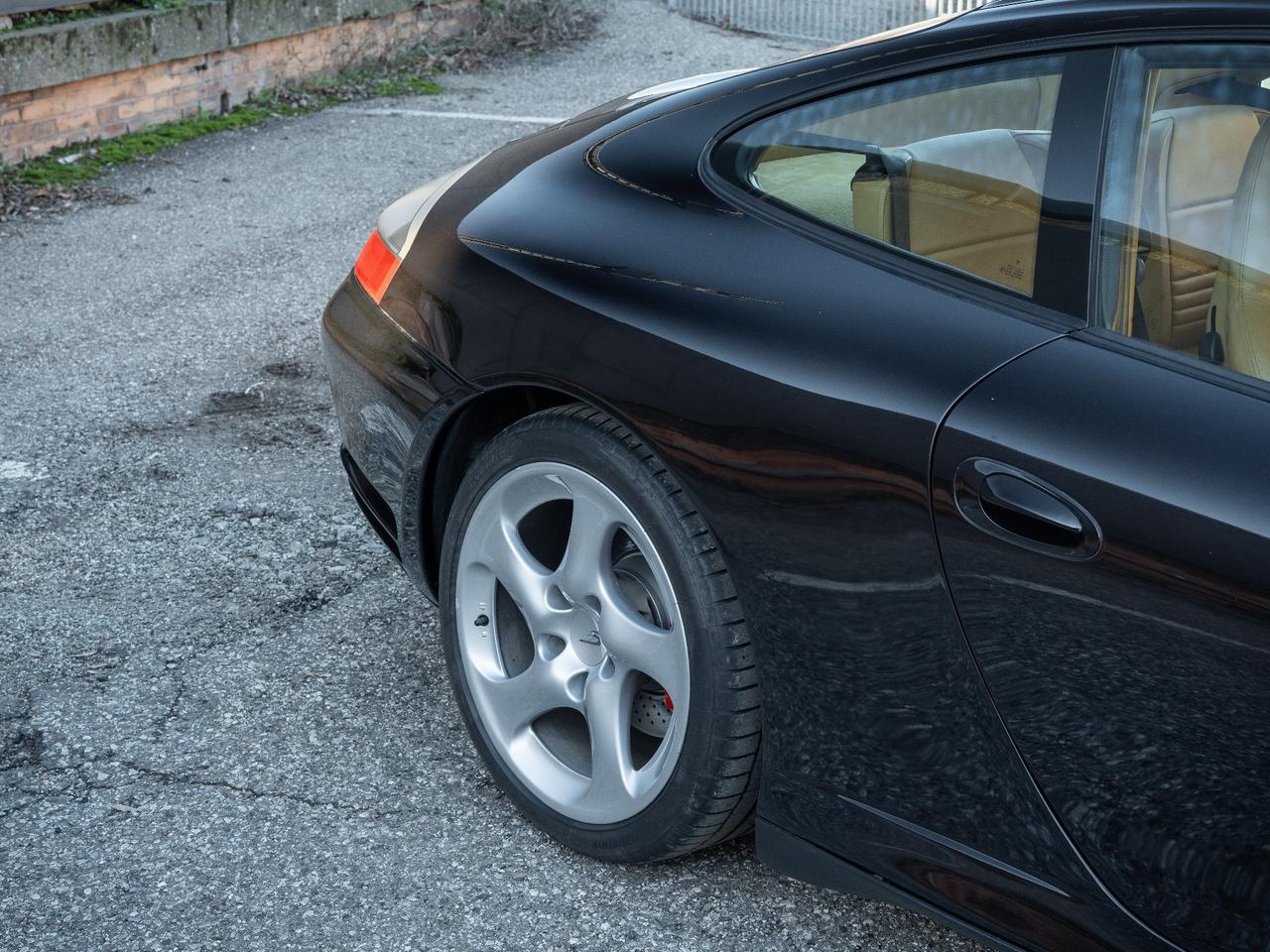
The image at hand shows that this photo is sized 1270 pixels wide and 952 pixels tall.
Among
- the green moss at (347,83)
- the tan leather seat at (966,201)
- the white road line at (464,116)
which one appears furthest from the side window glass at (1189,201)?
the white road line at (464,116)

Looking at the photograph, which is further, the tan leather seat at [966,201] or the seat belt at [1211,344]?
the tan leather seat at [966,201]

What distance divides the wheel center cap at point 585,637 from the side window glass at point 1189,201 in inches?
40.3

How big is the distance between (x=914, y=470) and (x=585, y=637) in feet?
2.62

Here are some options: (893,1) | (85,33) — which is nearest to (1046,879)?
(85,33)

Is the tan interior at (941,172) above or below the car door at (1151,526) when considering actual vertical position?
above

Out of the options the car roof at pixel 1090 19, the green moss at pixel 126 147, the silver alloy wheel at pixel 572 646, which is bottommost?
the silver alloy wheel at pixel 572 646

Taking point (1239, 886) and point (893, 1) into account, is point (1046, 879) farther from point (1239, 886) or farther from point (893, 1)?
point (893, 1)

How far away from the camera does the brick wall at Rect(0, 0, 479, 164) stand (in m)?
7.22

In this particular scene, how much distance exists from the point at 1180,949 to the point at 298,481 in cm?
285

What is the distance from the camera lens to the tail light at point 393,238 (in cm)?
281

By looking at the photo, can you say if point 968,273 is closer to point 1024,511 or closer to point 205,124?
point 1024,511

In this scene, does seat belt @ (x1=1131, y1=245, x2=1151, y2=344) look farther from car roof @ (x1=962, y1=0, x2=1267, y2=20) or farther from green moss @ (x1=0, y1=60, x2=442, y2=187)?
green moss @ (x1=0, y1=60, x2=442, y2=187)

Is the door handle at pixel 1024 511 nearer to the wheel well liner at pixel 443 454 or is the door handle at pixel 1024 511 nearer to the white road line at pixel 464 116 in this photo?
the wheel well liner at pixel 443 454

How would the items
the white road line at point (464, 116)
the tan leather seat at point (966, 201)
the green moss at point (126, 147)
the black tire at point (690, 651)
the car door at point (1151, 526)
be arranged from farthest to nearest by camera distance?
the white road line at point (464, 116), the green moss at point (126, 147), the black tire at point (690, 651), the tan leather seat at point (966, 201), the car door at point (1151, 526)
